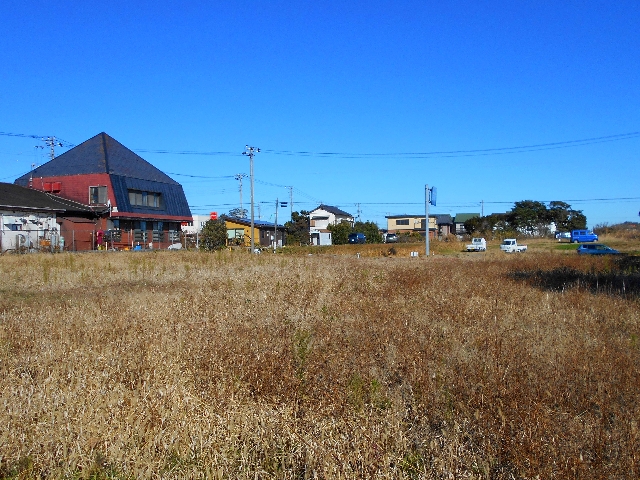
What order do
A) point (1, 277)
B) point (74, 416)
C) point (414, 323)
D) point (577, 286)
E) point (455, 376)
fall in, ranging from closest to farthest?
1. point (74, 416)
2. point (455, 376)
3. point (414, 323)
4. point (577, 286)
5. point (1, 277)

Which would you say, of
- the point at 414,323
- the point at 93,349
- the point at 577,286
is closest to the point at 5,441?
the point at 93,349

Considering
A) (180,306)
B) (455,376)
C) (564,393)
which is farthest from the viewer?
(180,306)

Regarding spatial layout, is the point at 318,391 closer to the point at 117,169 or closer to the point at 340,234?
the point at 117,169

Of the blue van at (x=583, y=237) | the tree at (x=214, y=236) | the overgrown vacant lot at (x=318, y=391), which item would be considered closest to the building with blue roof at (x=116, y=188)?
the tree at (x=214, y=236)

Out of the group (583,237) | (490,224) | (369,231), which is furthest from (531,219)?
(369,231)

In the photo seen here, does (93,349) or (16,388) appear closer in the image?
(16,388)

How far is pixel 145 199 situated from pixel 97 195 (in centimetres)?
380

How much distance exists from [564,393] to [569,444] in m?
1.00

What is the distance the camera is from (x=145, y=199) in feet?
120

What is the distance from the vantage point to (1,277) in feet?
38.8

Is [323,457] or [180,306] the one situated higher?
[180,306]

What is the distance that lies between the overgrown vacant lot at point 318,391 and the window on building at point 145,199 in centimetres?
2959

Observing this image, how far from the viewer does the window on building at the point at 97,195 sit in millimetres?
33062

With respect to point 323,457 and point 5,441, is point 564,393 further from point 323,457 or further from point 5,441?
point 5,441
